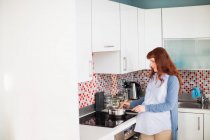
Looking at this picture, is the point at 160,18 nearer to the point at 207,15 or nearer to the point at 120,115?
the point at 207,15

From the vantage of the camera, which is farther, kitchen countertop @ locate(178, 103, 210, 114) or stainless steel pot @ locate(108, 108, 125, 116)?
kitchen countertop @ locate(178, 103, 210, 114)

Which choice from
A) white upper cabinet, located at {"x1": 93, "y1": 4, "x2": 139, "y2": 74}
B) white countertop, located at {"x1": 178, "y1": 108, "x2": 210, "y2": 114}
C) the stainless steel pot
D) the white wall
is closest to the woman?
the stainless steel pot

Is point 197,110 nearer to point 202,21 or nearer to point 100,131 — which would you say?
point 202,21

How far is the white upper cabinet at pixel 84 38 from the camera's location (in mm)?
2574

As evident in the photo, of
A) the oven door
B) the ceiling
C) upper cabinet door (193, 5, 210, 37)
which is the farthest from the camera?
the ceiling

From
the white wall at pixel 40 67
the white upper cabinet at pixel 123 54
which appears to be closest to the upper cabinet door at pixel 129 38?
the white upper cabinet at pixel 123 54

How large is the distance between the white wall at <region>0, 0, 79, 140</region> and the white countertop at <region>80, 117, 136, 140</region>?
2.40 feet

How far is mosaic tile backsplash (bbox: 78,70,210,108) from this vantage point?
11.6ft

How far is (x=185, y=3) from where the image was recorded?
4.26 meters

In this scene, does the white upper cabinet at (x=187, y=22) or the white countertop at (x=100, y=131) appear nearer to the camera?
the white countertop at (x=100, y=131)

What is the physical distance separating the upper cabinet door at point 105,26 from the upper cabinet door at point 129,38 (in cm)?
15

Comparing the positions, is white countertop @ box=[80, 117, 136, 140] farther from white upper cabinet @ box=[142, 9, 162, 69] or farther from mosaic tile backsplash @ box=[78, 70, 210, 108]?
white upper cabinet @ box=[142, 9, 162, 69]

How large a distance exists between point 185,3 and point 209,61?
923 mm

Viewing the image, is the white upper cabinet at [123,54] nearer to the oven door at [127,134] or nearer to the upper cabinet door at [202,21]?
the oven door at [127,134]
